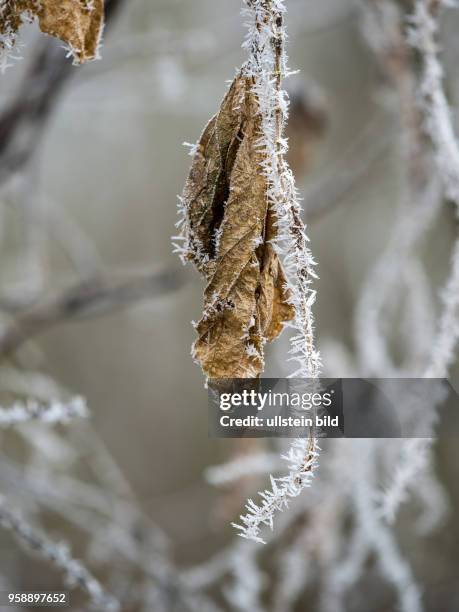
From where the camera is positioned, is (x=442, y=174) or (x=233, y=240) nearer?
(x=233, y=240)

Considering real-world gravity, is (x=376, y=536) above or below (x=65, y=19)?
below

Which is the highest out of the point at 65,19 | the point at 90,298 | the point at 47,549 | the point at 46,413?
the point at 90,298

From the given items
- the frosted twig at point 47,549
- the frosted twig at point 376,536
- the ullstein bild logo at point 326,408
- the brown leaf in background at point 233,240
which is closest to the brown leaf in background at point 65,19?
the brown leaf in background at point 233,240

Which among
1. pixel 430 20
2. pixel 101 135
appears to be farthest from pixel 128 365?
pixel 430 20

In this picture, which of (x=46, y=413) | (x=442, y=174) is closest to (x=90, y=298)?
(x=46, y=413)

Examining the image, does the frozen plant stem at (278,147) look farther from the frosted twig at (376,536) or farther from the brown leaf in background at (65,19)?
the frosted twig at (376,536)

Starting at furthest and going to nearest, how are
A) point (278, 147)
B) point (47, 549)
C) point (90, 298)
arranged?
1. point (90, 298)
2. point (47, 549)
3. point (278, 147)

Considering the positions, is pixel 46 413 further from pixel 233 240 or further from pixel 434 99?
pixel 434 99
